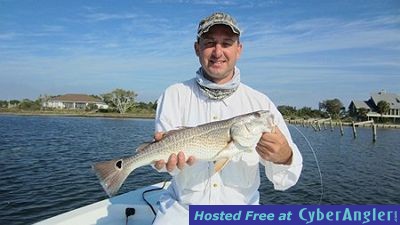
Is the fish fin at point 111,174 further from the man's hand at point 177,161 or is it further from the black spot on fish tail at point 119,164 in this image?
the man's hand at point 177,161

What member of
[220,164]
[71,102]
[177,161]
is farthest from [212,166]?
[71,102]

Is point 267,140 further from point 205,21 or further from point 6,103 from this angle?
point 6,103

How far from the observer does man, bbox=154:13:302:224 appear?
3.72 meters

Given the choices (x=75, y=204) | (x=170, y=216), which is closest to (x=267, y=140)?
(x=170, y=216)

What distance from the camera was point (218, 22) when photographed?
3762 millimetres

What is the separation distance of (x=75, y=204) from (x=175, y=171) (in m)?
10.1

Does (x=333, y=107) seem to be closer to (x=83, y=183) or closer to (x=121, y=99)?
(x=121, y=99)

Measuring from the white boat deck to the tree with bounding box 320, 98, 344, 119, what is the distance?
9920 centimetres

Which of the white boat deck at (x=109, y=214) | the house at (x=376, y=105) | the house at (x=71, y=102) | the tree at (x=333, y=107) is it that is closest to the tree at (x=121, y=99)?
the house at (x=71, y=102)

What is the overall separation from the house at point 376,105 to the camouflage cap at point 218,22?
94178 mm

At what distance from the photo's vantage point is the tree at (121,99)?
383 ft


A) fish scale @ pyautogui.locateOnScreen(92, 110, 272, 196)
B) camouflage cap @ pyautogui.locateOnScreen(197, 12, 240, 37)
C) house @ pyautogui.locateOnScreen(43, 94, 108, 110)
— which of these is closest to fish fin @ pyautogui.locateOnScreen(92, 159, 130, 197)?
fish scale @ pyautogui.locateOnScreen(92, 110, 272, 196)

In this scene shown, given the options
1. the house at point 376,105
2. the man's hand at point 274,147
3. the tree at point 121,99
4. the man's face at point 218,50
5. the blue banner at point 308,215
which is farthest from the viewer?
the tree at point 121,99

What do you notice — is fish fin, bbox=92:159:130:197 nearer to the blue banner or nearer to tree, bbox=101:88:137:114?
the blue banner
